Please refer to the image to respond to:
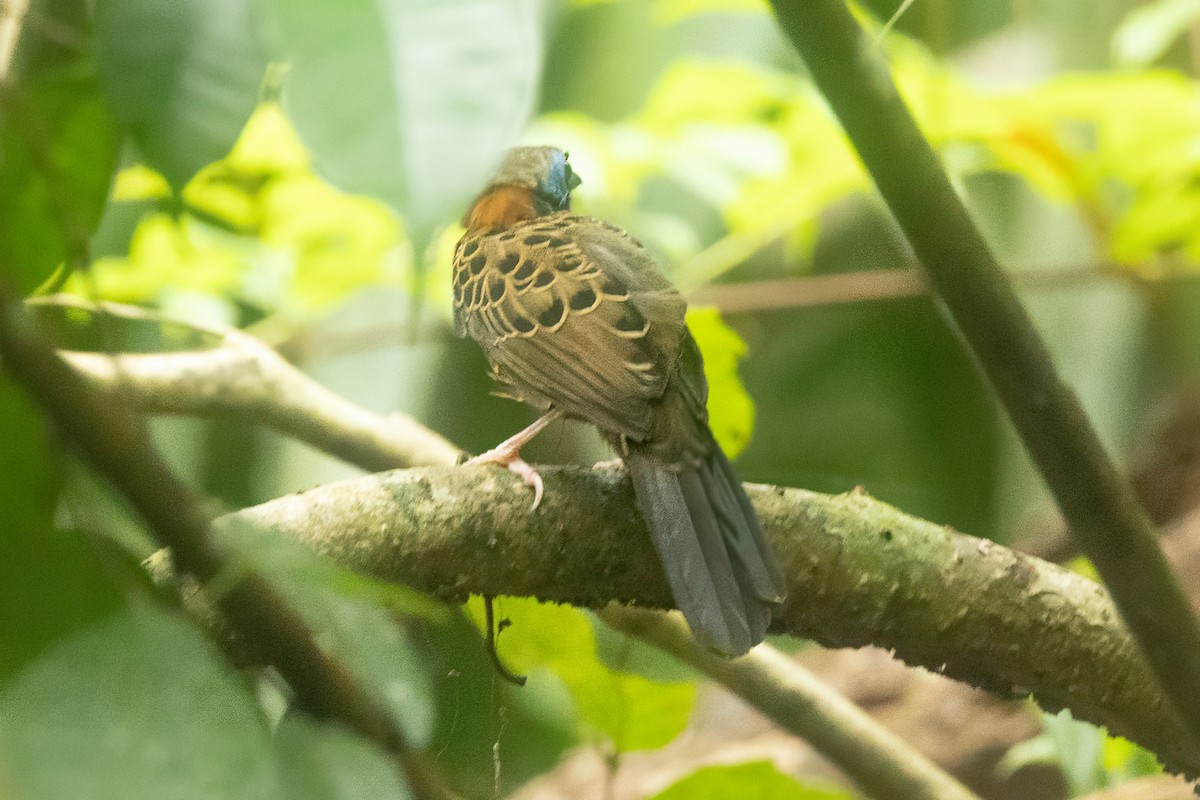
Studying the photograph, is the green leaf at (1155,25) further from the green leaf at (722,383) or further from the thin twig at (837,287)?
the green leaf at (722,383)

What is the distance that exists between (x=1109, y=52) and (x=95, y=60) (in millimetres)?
2600

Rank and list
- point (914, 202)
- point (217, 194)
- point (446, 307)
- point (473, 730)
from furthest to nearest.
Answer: point (446, 307)
point (217, 194)
point (914, 202)
point (473, 730)

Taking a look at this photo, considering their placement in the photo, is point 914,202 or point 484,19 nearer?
point 484,19

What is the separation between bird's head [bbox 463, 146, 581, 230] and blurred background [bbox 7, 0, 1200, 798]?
0.15 ft

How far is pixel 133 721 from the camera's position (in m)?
0.30

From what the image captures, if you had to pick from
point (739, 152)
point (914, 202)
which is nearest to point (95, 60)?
point (914, 202)

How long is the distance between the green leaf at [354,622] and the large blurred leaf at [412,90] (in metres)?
0.12

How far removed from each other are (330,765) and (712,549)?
509mm

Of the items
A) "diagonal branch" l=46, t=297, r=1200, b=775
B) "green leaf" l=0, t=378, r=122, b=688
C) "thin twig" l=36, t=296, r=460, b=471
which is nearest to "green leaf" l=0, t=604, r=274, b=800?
"green leaf" l=0, t=378, r=122, b=688

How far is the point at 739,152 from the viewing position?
1.66 metres

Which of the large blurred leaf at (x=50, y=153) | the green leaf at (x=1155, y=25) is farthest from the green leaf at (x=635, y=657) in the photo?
the green leaf at (x=1155, y=25)

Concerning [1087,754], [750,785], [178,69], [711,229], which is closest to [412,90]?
[178,69]

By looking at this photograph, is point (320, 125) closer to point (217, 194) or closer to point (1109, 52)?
point (217, 194)

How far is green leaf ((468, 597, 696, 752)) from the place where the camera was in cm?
71
